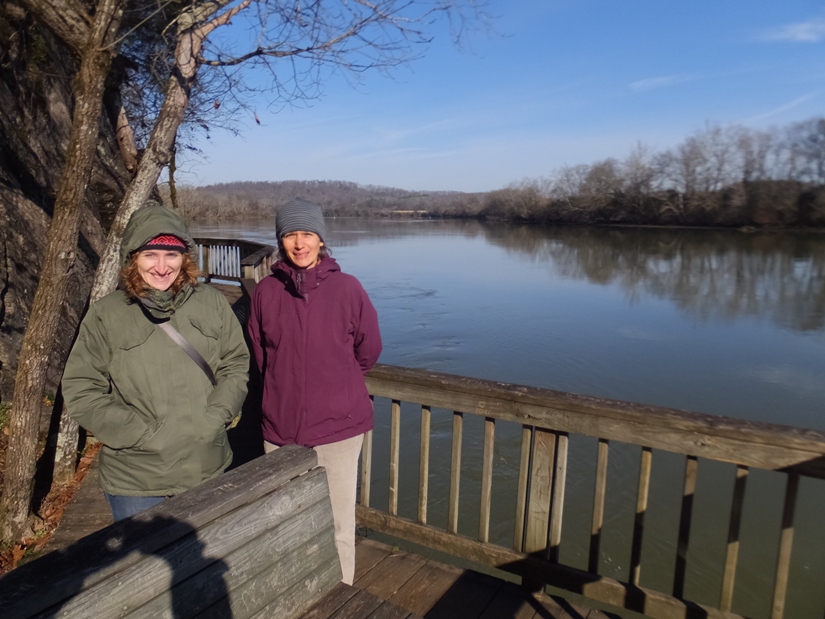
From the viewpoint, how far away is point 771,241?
3700 cm

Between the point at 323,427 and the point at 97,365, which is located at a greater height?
the point at 97,365

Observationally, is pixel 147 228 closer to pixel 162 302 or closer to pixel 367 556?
pixel 162 302

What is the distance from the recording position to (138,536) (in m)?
1.46

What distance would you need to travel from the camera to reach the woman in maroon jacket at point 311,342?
234 centimetres

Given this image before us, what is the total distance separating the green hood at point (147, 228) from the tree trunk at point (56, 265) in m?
1.49

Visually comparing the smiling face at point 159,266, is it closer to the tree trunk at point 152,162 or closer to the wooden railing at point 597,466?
the wooden railing at point 597,466

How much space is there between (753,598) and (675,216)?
5755cm

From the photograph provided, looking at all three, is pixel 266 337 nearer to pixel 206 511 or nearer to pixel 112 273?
pixel 206 511

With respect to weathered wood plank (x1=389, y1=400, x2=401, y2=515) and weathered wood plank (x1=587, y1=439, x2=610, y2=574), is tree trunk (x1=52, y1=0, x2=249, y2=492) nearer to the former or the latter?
weathered wood plank (x1=389, y1=400, x2=401, y2=515)

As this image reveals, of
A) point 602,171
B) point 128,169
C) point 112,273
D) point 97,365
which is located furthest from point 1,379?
point 602,171

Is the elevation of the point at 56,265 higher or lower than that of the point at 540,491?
higher

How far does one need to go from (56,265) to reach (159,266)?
1.62m

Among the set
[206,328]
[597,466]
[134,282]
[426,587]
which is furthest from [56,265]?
[597,466]

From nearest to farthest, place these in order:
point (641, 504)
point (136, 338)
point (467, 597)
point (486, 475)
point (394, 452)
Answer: point (136, 338) < point (641, 504) < point (467, 597) < point (486, 475) < point (394, 452)
